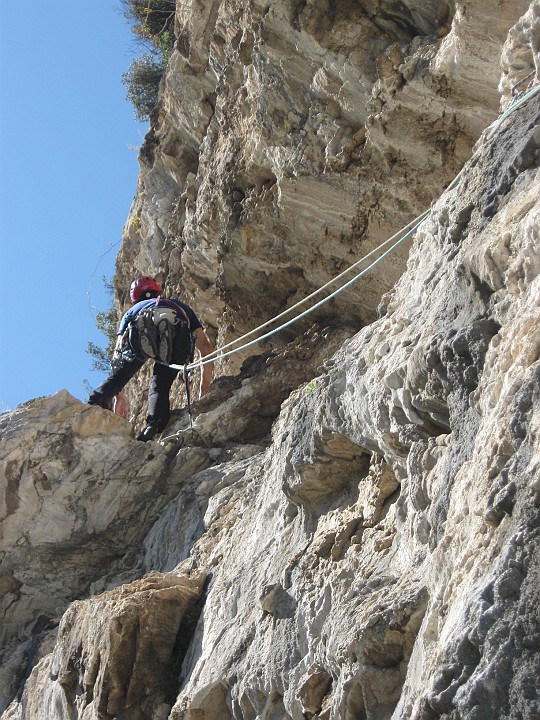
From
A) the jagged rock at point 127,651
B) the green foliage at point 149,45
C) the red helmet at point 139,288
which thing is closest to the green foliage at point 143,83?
the green foliage at point 149,45

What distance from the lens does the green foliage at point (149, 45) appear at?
16375 millimetres

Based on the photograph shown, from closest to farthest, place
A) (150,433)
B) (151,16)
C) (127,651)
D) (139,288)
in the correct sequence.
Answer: (127,651) → (150,433) → (139,288) → (151,16)

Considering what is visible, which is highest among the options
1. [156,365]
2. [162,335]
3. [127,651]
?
[162,335]

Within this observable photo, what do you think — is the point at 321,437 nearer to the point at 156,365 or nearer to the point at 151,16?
the point at 156,365

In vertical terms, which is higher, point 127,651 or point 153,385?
point 153,385

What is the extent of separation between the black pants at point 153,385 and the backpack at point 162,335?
0.16ft

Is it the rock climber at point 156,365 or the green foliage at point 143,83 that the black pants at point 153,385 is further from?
the green foliage at point 143,83

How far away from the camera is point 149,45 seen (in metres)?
16.9

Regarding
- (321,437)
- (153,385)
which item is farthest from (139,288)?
(321,437)

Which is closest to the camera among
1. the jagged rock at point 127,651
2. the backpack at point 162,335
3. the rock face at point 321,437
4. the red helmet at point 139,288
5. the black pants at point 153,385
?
the rock face at point 321,437

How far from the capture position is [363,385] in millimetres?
5254

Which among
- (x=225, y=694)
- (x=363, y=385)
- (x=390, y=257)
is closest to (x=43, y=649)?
(x=225, y=694)

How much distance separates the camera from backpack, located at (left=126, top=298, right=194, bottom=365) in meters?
10.3

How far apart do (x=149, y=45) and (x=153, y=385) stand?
8335mm
